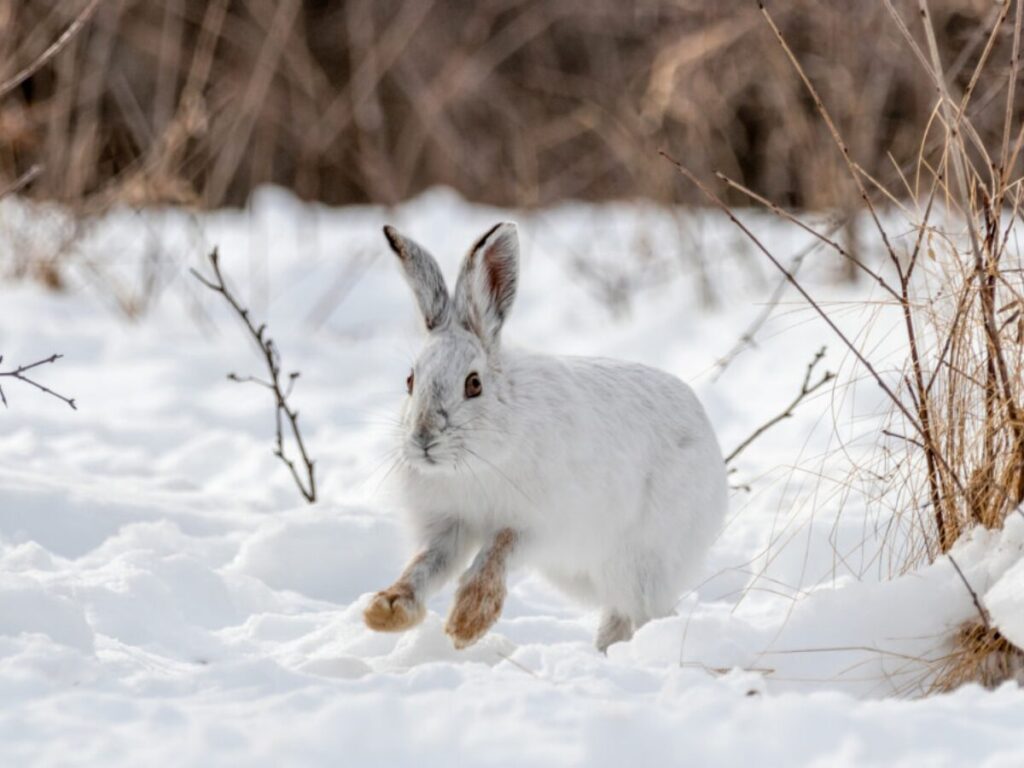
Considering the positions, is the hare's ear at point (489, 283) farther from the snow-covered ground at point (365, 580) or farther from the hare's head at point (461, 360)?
the snow-covered ground at point (365, 580)

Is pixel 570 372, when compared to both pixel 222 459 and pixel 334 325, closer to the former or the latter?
pixel 222 459

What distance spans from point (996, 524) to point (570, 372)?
1036mm

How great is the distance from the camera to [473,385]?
3.16 metres

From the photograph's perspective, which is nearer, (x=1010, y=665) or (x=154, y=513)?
(x=1010, y=665)

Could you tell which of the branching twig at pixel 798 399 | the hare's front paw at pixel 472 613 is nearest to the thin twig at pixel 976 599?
the branching twig at pixel 798 399

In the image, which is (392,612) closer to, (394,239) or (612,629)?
(612,629)

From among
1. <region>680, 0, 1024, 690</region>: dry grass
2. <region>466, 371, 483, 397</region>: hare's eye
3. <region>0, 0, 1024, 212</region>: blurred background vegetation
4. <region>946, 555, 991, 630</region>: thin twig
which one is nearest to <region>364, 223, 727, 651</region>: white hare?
<region>466, 371, 483, 397</region>: hare's eye

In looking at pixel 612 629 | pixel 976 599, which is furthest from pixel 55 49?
pixel 976 599

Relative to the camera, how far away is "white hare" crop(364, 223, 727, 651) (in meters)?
3.07

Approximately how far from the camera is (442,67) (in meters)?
12.4

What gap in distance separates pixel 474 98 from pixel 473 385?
10.0 m

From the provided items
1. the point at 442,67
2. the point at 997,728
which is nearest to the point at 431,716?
the point at 997,728

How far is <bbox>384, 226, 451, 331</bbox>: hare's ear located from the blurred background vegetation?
139 cm

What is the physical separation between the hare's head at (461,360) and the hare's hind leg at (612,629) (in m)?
0.61
